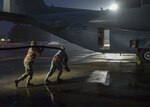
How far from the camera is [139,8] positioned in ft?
67.7

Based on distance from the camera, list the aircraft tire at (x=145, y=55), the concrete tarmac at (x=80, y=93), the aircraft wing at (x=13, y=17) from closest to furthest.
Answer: the concrete tarmac at (x=80, y=93), the aircraft tire at (x=145, y=55), the aircraft wing at (x=13, y=17)

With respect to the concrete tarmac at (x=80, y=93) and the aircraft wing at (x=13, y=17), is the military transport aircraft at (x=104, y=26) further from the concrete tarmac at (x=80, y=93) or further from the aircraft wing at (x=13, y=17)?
the concrete tarmac at (x=80, y=93)

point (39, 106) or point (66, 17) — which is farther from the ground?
point (66, 17)

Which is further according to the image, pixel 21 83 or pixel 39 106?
pixel 21 83

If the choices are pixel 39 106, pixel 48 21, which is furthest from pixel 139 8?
pixel 39 106

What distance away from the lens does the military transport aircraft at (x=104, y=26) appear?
67.9ft

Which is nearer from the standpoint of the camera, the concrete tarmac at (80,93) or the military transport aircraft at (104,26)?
the concrete tarmac at (80,93)

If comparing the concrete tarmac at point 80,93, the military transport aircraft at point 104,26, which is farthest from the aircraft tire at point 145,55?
the concrete tarmac at point 80,93

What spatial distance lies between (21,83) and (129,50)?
1136 cm

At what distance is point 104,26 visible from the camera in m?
21.4

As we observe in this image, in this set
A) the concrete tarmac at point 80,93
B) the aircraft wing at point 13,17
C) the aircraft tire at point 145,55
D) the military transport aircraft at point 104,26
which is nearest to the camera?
the concrete tarmac at point 80,93

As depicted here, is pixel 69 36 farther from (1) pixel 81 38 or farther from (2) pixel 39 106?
(2) pixel 39 106

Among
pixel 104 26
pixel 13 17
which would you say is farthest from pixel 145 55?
pixel 13 17

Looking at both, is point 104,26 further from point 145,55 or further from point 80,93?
point 80,93
